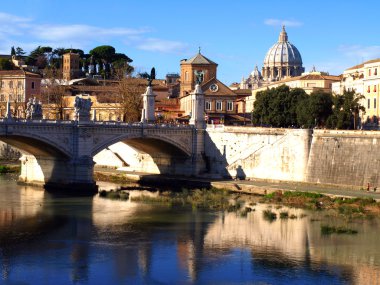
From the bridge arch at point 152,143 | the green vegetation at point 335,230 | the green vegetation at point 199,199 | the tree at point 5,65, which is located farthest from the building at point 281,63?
the green vegetation at point 335,230

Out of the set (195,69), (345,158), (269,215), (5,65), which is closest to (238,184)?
(345,158)

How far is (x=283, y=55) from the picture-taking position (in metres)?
136

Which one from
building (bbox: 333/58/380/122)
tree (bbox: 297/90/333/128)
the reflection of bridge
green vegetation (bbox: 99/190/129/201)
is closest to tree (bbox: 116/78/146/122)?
tree (bbox: 297/90/333/128)

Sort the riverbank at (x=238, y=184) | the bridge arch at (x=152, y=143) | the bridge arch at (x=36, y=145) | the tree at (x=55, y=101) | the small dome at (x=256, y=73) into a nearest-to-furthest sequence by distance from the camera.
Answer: the riverbank at (x=238, y=184) → the bridge arch at (x=36, y=145) → the bridge arch at (x=152, y=143) → the tree at (x=55, y=101) → the small dome at (x=256, y=73)

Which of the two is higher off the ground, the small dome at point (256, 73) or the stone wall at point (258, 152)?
the small dome at point (256, 73)

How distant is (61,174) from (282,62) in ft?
319

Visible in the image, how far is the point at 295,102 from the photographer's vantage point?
193 feet

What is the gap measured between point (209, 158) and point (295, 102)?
12837 millimetres

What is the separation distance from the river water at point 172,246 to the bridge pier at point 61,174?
12.9 feet

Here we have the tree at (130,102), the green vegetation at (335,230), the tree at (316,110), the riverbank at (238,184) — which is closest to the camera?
the green vegetation at (335,230)

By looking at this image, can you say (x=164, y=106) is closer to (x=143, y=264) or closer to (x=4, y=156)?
(x=4, y=156)

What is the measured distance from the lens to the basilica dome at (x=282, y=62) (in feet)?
443

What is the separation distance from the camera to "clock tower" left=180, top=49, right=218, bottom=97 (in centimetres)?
7331

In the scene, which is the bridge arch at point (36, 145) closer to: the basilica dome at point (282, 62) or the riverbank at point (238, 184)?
the riverbank at point (238, 184)
